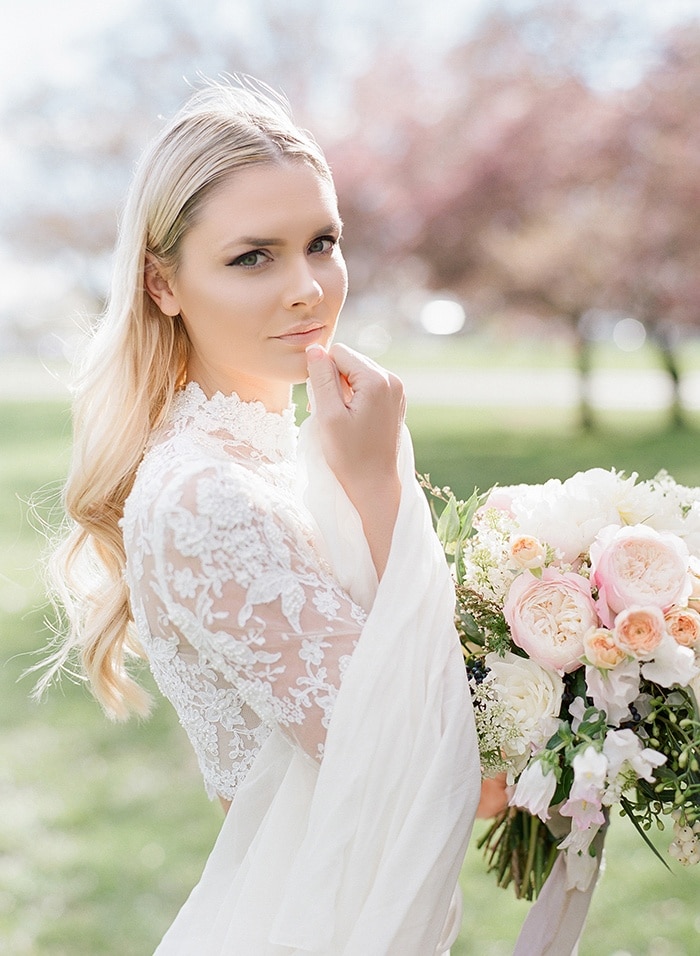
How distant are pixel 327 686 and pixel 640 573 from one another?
0.65 meters

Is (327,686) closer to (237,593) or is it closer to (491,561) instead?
(237,593)

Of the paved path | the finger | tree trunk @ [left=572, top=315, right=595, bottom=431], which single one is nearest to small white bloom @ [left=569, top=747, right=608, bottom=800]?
the finger

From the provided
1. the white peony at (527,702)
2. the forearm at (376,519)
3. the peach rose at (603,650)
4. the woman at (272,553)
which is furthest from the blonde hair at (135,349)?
the peach rose at (603,650)

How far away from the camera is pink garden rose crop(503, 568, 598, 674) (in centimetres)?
216

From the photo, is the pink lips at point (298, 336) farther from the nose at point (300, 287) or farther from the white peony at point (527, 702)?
the white peony at point (527, 702)

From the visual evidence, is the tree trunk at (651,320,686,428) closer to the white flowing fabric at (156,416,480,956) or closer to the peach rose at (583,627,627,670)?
the peach rose at (583,627,627,670)

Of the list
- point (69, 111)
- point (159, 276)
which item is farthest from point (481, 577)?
point (69, 111)

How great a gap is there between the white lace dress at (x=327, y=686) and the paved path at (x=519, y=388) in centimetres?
2255

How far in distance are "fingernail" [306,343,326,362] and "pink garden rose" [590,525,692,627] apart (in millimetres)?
697

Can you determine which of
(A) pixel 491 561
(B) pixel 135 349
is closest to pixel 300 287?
(B) pixel 135 349

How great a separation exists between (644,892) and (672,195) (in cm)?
1610

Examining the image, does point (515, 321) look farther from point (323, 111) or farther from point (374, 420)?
point (374, 420)

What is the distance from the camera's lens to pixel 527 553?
7.38 ft

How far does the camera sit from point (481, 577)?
7.80 feet
